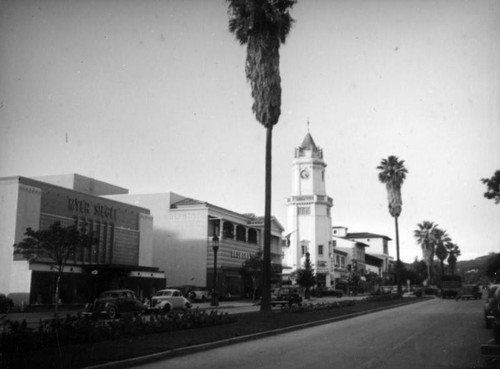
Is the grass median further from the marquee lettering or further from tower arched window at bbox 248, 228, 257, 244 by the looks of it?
tower arched window at bbox 248, 228, 257, 244

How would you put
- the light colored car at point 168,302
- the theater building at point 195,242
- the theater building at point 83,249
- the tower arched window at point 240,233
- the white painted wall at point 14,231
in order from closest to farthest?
the light colored car at point 168,302, the white painted wall at point 14,231, the theater building at point 83,249, the theater building at point 195,242, the tower arched window at point 240,233

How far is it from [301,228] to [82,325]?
82546 millimetres

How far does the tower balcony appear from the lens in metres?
93.7

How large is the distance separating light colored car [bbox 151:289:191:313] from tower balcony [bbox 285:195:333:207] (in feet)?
209

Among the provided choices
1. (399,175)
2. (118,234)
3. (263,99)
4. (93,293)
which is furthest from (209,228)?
(263,99)

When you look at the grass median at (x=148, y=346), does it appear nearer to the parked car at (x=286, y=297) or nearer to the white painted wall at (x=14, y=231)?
the white painted wall at (x=14, y=231)

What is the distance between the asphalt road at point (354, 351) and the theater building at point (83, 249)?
21249mm

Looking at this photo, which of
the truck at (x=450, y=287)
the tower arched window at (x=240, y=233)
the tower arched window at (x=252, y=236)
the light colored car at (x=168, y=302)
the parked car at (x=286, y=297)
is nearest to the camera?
the light colored car at (x=168, y=302)

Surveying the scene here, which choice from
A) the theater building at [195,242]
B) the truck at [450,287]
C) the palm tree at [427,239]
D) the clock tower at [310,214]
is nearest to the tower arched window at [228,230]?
the theater building at [195,242]

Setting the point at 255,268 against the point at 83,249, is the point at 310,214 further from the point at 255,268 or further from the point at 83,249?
the point at 83,249

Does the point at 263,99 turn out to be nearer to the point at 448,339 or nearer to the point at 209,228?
the point at 448,339

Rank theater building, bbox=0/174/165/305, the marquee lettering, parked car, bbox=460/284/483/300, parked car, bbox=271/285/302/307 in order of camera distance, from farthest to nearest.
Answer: parked car, bbox=460/284/483/300
parked car, bbox=271/285/302/307
the marquee lettering
theater building, bbox=0/174/165/305

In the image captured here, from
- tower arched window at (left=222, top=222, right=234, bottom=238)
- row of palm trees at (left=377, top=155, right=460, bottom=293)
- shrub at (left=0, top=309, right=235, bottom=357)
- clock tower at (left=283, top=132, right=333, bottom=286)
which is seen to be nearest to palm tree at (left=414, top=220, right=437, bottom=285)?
row of palm trees at (left=377, top=155, right=460, bottom=293)

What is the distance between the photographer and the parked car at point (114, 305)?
1039 inches
